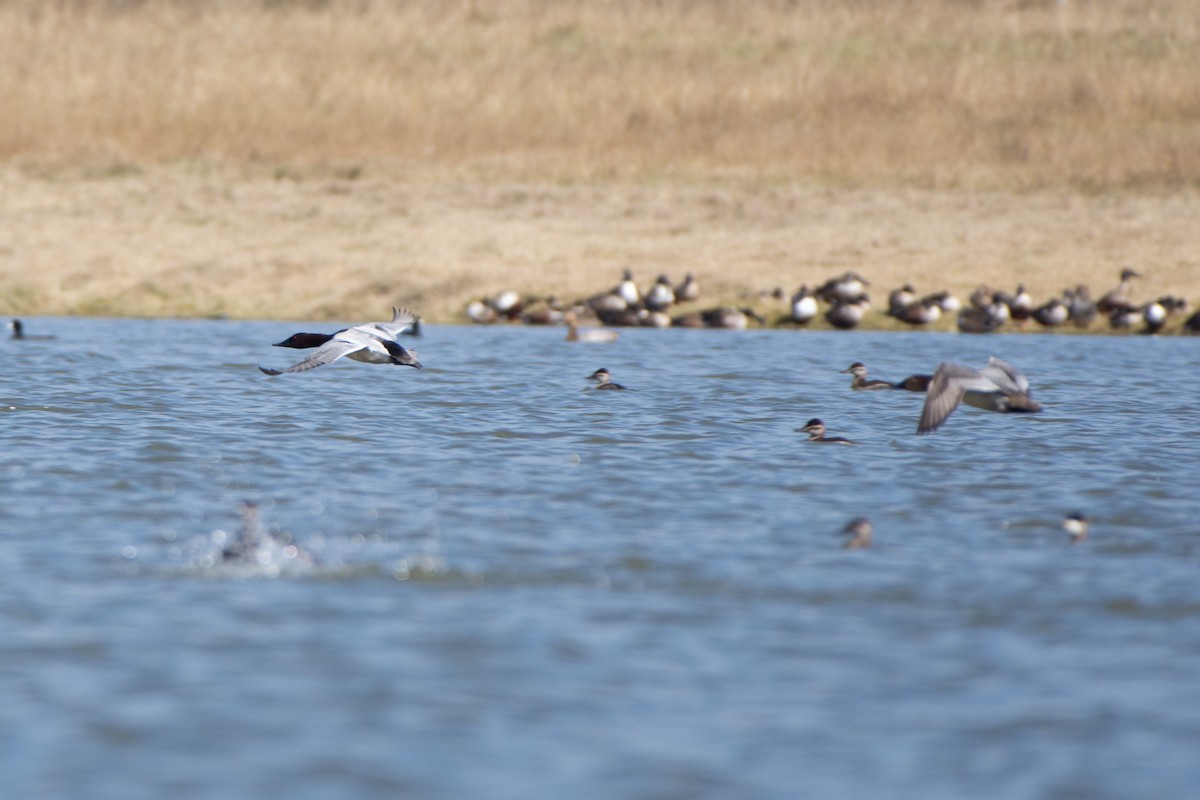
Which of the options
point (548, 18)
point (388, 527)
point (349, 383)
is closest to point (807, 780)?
point (388, 527)

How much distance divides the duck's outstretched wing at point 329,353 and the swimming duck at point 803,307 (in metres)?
9.19

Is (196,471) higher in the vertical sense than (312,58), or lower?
lower

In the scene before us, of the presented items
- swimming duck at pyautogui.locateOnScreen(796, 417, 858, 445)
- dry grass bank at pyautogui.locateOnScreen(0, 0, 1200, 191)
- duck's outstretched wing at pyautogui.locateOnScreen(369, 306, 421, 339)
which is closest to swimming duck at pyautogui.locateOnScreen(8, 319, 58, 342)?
duck's outstretched wing at pyautogui.locateOnScreen(369, 306, 421, 339)

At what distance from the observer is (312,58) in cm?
3166

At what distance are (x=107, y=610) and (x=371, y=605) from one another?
3.49ft

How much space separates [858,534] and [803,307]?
38.8 feet

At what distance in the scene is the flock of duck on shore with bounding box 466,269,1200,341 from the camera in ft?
66.0

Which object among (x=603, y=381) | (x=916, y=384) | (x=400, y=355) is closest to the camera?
(x=400, y=355)

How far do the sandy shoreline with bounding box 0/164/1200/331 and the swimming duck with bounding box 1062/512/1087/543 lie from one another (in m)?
12.1

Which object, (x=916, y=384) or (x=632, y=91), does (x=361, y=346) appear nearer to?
(x=916, y=384)

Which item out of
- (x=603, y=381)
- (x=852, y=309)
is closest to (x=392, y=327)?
(x=603, y=381)

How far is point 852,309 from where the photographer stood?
66.7ft

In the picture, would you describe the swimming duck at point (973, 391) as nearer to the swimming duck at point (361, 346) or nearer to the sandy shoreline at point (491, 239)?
the swimming duck at point (361, 346)

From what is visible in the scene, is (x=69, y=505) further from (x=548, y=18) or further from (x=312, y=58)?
(x=548, y=18)
